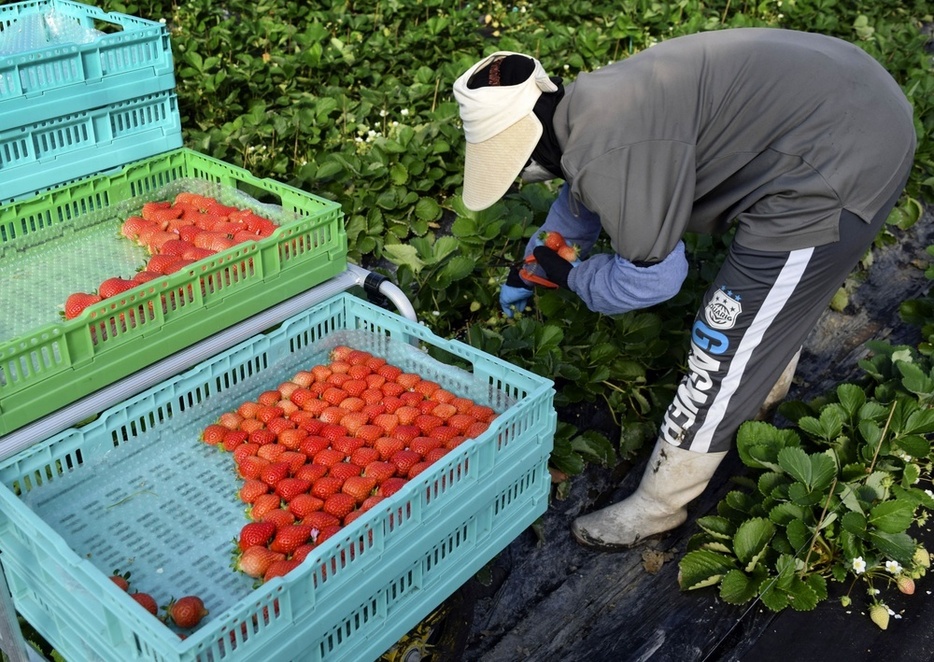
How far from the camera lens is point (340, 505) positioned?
2311mm

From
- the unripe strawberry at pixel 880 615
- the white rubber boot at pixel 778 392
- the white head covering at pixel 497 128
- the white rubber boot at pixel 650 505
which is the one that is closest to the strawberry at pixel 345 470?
the white head covering at pixel 497 128

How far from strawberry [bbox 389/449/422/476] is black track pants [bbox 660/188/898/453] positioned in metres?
1.08

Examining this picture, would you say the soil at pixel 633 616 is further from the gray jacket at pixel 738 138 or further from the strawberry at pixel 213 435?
the gray jacket at pixel 738 138

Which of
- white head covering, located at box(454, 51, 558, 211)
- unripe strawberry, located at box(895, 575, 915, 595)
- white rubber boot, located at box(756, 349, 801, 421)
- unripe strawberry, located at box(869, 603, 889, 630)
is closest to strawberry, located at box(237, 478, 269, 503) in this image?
white head covering, located at box(454, 51, 558, 211)

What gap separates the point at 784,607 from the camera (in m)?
2.98

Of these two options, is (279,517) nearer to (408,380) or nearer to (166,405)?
(166,405)

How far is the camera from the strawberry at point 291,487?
7.77 ft

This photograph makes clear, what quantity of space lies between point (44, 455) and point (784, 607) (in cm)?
221

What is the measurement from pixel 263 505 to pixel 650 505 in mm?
1488

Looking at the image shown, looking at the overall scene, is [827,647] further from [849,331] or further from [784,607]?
[849,331]

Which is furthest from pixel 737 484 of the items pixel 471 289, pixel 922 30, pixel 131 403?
Result: pixel 922 30

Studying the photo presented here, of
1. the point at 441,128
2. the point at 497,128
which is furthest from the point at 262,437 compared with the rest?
the point at 441,128

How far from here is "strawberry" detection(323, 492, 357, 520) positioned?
2307 millimetres

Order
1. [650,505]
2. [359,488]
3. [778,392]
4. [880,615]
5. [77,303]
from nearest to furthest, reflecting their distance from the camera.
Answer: [359,488] < [77,303] < [880,615] < [650,505] < [778,392]
